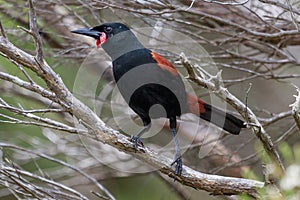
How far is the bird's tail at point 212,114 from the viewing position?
3.19m

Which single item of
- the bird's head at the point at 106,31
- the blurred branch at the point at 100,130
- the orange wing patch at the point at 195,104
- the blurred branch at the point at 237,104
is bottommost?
the blurred branch at the point at 100,130

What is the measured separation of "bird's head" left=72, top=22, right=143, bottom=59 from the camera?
3267 mm

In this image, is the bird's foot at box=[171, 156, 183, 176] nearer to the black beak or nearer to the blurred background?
the blurred background

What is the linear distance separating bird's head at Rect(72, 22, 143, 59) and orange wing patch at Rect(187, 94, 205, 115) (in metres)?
0.42

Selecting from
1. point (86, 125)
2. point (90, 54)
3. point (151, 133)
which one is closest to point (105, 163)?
point (151, 133)

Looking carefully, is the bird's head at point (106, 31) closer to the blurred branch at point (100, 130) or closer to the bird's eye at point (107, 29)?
the bird's eye at point (107, 29)

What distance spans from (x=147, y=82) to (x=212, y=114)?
1.62ft

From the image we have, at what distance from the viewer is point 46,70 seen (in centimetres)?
234

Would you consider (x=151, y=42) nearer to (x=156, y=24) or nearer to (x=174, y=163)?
(x=156, y=24)

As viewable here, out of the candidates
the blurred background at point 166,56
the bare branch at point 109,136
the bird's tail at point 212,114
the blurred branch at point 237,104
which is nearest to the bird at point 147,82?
the bird's tail at point 212,114

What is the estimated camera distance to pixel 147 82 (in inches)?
123

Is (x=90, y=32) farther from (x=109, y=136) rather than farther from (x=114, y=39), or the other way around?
(x=109, y=136)

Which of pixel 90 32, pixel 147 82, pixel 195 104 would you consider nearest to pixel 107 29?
pixel 90 32

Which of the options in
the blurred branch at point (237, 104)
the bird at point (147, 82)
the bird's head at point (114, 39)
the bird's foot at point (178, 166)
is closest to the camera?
the blurred branch at point (237, 104)
